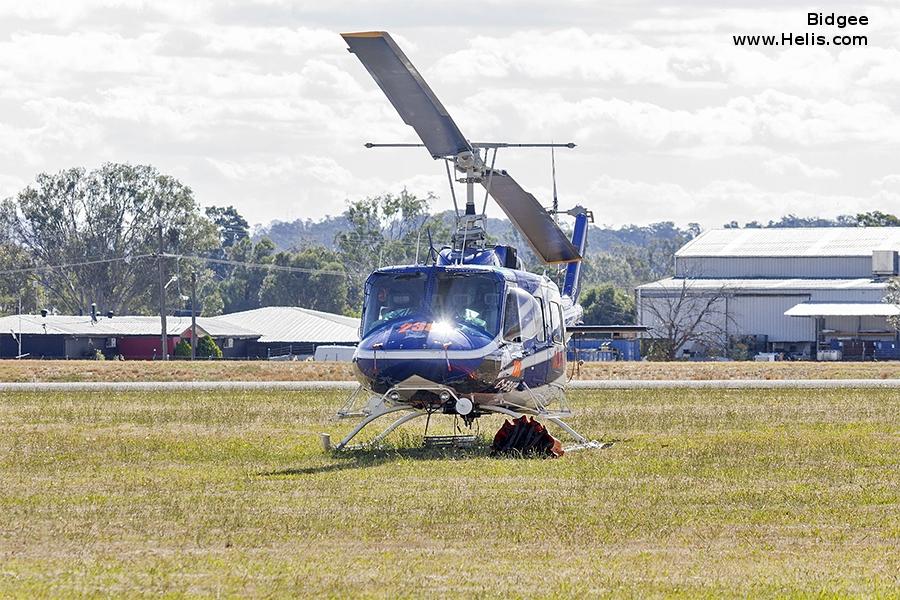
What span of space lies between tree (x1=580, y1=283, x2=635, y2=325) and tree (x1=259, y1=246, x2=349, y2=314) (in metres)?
23.8

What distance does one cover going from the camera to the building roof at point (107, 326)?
99375mm

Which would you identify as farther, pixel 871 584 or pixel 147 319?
pixel 147 319

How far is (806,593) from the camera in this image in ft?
34.9

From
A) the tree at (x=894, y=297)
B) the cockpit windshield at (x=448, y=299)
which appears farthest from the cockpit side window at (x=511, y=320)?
the tree at (x=894, y=297)

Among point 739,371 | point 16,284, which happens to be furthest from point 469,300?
point 16,284

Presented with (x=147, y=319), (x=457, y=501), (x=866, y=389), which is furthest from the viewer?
(x=147, y=319)

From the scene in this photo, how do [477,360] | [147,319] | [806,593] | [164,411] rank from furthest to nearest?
[147,319]
[164,411]
[477,360]
[806,593]

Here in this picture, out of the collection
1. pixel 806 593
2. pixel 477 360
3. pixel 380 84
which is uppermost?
pixel 380 84

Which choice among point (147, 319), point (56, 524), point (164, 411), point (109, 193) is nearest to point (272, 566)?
point (56, 524)

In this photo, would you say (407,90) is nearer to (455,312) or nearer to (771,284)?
(455,312)

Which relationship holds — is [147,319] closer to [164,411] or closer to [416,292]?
[164,411]

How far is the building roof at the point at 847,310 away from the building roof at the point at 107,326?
36166 mm

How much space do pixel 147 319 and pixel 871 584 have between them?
97.7m

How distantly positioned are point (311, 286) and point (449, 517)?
131331 millimetres
